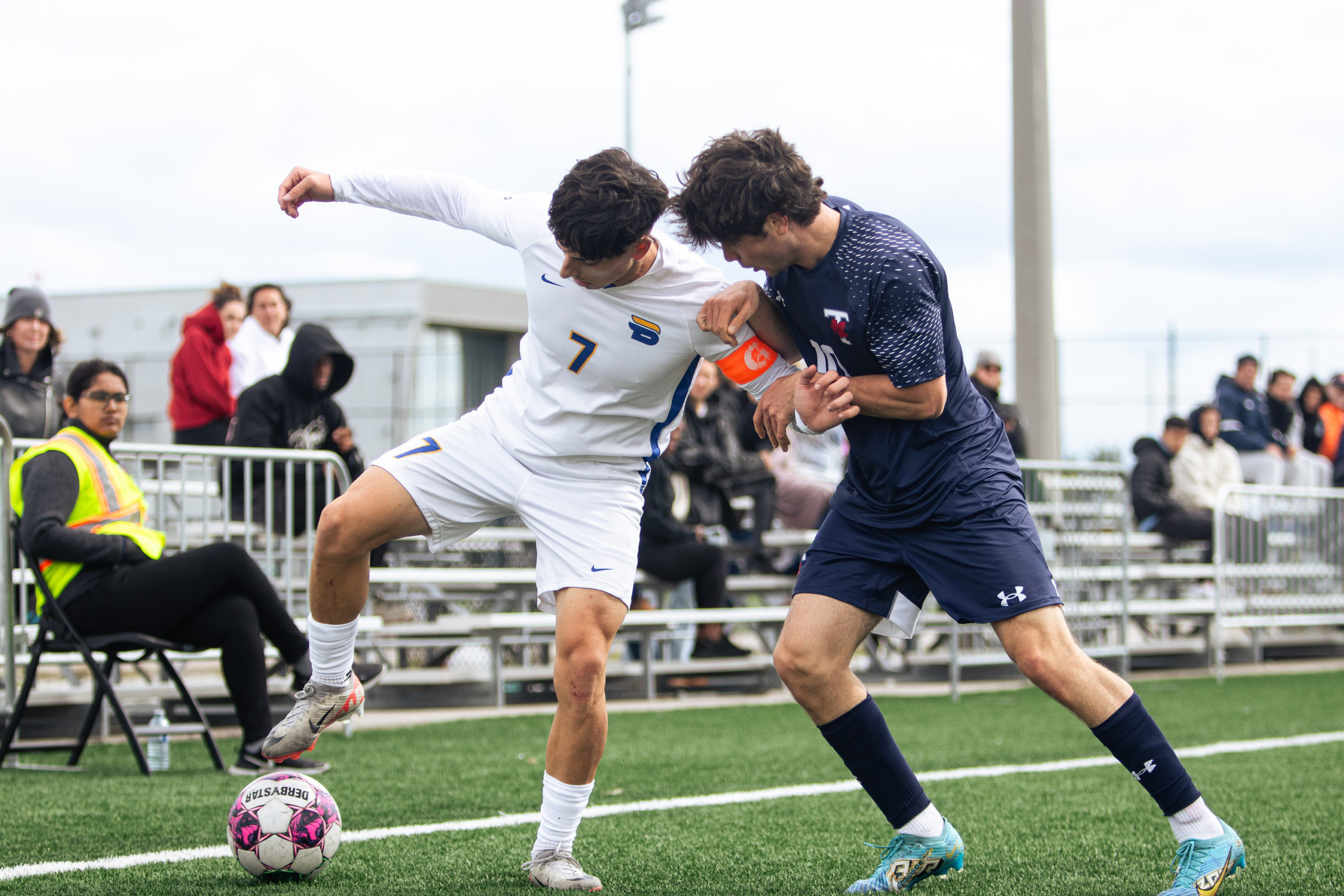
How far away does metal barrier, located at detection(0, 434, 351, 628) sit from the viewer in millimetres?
6902

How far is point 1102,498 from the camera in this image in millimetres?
9820

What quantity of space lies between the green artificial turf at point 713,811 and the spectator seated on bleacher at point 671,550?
1334mm

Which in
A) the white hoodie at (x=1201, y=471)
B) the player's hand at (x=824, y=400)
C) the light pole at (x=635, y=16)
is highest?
the light pole at (x=635, y=16)

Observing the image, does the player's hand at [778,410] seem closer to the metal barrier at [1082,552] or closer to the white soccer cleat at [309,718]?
the white soccer cleat at [309,718]

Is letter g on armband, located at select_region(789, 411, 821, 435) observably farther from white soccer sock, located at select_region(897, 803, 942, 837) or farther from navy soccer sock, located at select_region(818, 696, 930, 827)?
white soccer sock, located at select_region(897, 803, 942, 837)

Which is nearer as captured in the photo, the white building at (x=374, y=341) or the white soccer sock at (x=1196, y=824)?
the white soccer sock at (x=1196, y=824)

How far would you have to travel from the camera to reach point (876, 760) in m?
3.75

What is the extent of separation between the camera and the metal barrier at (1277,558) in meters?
10.7

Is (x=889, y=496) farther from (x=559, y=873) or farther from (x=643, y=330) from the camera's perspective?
(x=559, y=873)

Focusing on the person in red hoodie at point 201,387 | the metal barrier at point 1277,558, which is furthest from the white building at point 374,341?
the metal barrier at point 1277,558

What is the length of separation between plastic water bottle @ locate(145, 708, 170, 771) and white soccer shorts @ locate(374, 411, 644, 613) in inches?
103

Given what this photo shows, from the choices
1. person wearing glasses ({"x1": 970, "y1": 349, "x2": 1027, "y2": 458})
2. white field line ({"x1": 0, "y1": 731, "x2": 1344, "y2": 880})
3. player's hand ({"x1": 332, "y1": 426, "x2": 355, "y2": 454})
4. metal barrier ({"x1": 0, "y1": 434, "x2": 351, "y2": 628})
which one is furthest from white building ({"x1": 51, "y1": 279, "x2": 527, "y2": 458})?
white field line ({"x1": 0, "y1": 731, "x2": 1344, "y2": 880})

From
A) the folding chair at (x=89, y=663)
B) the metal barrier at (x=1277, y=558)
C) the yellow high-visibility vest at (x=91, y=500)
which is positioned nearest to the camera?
the folding chair at (x=89, y=663)

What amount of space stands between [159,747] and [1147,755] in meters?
4.35
